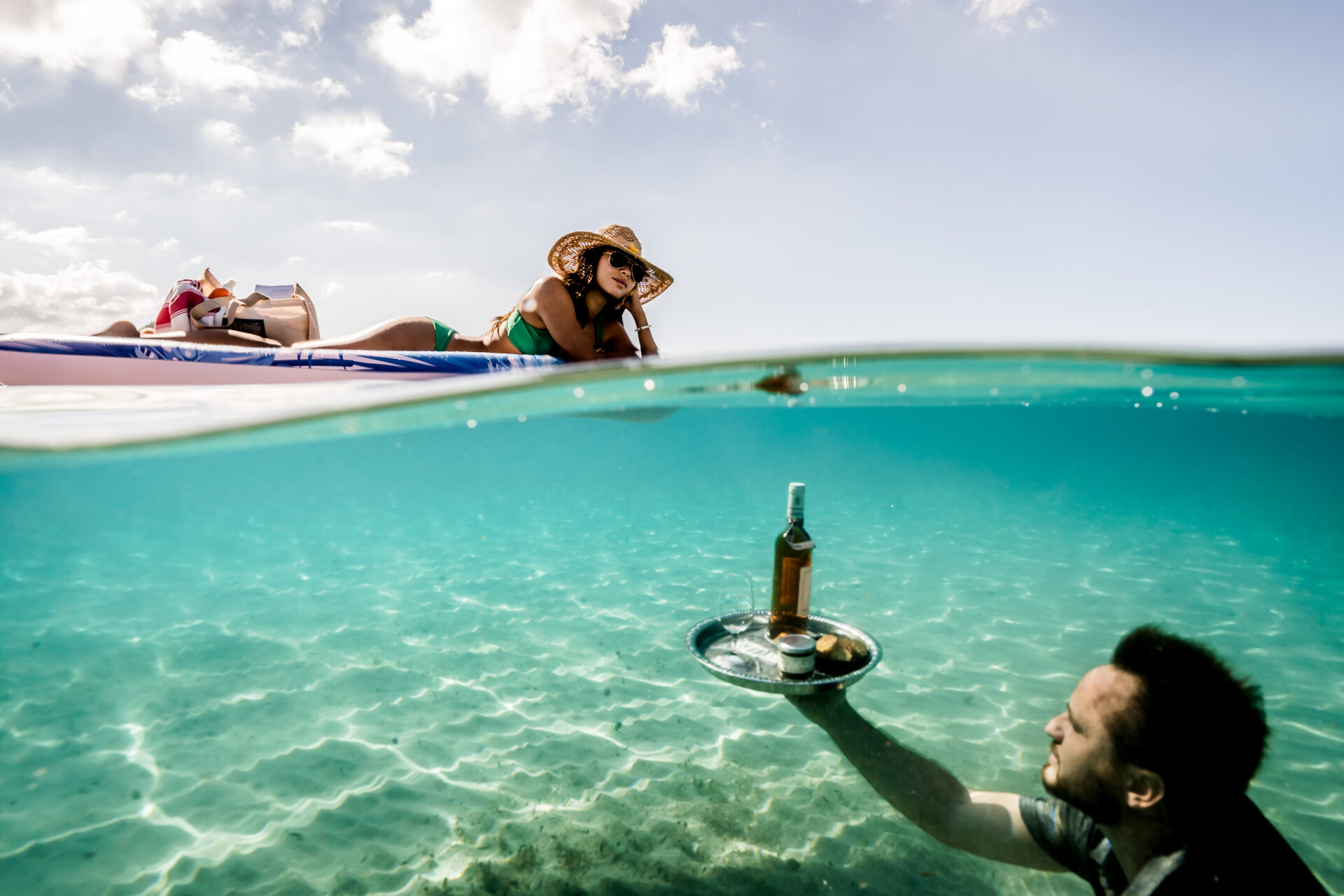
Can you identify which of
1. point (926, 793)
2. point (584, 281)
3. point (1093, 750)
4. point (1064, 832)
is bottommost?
point (926, 793)

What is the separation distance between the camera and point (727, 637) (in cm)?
344

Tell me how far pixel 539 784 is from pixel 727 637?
5.83 feet

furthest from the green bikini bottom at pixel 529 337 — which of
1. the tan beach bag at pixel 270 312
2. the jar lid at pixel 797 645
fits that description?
the jar lid at pixel 797 645

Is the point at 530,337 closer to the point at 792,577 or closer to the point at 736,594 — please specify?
the point at 792,577

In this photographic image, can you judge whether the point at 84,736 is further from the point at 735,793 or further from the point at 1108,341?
the point at 1108,341

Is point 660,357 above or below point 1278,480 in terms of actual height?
above

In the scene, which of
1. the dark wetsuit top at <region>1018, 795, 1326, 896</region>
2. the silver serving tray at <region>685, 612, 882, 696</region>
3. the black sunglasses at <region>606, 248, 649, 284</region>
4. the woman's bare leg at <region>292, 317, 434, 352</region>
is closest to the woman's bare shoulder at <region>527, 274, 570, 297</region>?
the black sunglasses at <region>606, 248, 649, 284</region>

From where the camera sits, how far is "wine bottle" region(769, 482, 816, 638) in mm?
3223

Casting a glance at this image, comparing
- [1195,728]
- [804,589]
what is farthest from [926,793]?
[1195,728]

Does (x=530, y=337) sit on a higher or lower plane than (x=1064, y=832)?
higher

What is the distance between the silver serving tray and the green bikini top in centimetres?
309

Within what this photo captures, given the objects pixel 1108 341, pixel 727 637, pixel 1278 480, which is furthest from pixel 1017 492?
pixel 1278 480

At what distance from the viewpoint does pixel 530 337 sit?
555cm

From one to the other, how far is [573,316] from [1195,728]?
4.70 meters
